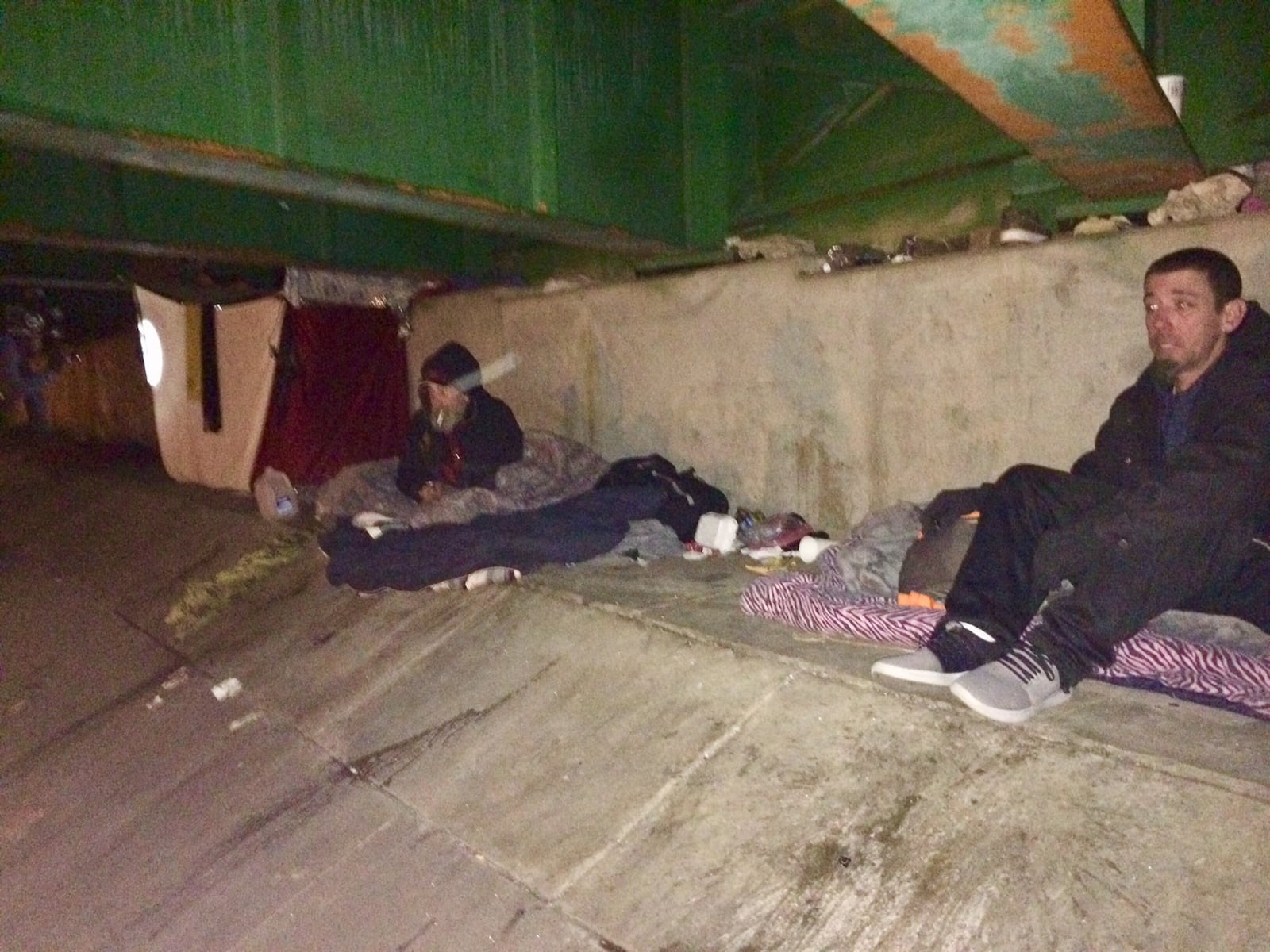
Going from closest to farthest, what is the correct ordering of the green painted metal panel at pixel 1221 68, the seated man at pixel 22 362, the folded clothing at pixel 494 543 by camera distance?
the green painted metal panel at pixel 1221 68 < the folded clothing at pixel 494 543 < the seated man at pixel 22 362

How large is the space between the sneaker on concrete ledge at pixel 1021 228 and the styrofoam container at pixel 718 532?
171 cm

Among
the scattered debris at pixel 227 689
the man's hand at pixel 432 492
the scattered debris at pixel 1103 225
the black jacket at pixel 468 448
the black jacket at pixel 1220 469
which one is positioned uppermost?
the scattered debris at pixel 1103 225

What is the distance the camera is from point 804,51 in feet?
13.7

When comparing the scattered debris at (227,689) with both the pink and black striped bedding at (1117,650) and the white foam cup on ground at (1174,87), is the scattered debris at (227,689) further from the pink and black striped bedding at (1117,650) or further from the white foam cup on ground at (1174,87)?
the white foam cup on ground at (1174,87)

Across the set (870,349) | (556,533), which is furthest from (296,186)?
(870,349)

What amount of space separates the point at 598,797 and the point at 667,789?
0.63 feet

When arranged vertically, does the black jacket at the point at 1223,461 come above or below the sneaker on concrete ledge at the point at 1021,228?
below

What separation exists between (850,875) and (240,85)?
120 inches

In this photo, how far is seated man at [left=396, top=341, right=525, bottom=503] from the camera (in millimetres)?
4090

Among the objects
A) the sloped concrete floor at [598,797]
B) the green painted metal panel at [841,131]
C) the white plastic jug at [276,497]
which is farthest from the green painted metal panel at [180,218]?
the green painted metal panel at [841,131]

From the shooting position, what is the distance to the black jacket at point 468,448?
4070 millimetres

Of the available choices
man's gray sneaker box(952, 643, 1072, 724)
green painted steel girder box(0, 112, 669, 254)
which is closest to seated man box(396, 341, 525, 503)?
green painted steel girder box(0, 112, 669, 254)

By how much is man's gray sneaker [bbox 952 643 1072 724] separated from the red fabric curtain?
4915mm

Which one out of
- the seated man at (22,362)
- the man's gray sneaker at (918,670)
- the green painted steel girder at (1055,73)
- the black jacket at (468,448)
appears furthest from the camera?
the seated man at (22,362)
